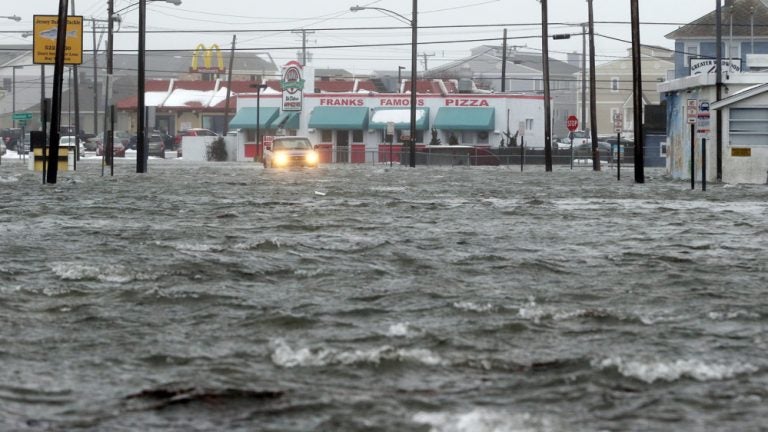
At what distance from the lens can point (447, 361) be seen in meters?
8.45

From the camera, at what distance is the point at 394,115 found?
8650cm

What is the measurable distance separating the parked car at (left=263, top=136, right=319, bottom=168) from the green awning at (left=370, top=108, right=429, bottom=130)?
26631 millimetres

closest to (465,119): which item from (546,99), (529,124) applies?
(529,124)

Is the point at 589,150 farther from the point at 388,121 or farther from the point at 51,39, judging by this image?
the point at 51,39

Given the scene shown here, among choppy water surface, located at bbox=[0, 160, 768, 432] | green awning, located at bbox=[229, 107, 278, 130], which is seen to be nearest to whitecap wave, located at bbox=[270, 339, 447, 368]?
choppy water surface, located at bbox=[0, 160, 768, 432]

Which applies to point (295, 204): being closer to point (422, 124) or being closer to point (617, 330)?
point (617, 330)

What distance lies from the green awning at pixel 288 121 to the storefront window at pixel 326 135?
1.61 meters

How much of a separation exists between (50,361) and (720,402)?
151 inches

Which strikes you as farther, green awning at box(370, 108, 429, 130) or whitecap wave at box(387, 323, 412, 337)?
green awning at box(370, 108, 429, 130)

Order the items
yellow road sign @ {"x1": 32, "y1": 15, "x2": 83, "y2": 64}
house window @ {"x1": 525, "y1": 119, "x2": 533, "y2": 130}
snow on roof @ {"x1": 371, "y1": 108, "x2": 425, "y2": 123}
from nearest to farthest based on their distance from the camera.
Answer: yellow road sign @ {"x1": 32, "y1": 15, "x2": 83, "y2": 64}, snow on roof @ {"x1": 371, "y1": 108, "x2": 425, "y2": 123}, house window @ {"x1": 525, "y1": 119, "x2": 533, "y2": 130}

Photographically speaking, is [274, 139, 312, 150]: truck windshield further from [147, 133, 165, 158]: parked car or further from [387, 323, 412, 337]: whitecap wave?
[387, 323, 412, 337]: whitecap wave

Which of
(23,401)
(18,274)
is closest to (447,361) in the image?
(23,401)

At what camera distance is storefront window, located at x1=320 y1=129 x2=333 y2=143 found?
89625 mm

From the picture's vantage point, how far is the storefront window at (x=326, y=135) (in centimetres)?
8962
